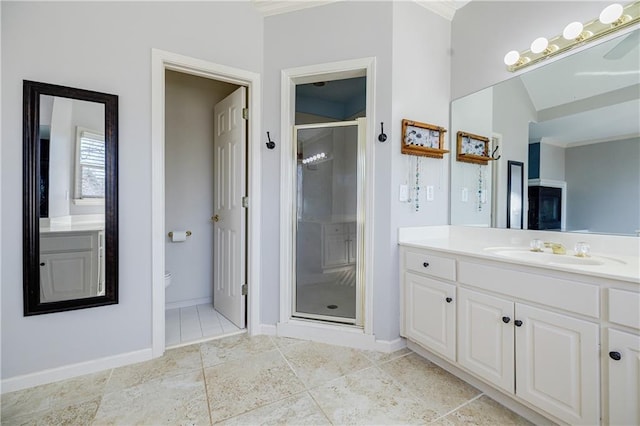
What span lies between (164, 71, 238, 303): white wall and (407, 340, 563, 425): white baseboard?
227cm

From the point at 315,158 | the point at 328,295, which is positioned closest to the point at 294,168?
the point at 315,158

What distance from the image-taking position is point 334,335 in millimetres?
2230

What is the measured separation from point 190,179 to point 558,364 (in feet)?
10.4

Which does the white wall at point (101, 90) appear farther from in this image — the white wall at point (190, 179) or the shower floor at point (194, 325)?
the white wall at point (190, 179)

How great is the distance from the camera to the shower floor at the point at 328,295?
2348mm

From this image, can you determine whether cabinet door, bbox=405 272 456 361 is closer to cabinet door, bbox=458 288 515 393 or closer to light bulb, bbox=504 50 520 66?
cabinet door, bbox=458 288 515 393

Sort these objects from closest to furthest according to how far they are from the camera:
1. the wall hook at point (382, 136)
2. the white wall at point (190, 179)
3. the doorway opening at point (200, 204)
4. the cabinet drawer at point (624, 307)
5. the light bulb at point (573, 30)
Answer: the cabinet drawer at point (624, 307) < the light bulb at point (573, 30) < the wall hook at point (382, 136) < the doorway opening at point (200, 204) < the white wall at point (190, 179)

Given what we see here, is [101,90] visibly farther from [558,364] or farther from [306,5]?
[558,364]

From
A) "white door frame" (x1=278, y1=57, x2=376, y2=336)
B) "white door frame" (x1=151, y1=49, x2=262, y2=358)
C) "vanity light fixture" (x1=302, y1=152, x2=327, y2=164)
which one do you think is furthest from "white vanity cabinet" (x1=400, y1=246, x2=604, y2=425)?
"white door frame" (x1=151, y1=49, x2=262, y2=358)

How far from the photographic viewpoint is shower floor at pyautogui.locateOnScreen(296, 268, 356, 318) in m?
2.35

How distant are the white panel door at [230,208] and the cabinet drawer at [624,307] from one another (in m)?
2.22

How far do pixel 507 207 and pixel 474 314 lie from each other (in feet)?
2.82

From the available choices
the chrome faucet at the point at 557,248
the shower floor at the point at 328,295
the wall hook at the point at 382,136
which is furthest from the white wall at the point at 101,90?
the chrome faucet at the point at 557,248

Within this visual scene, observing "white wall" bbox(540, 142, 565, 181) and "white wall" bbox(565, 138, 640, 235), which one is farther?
"white wall" bbox(540, 142, 565, 181)
